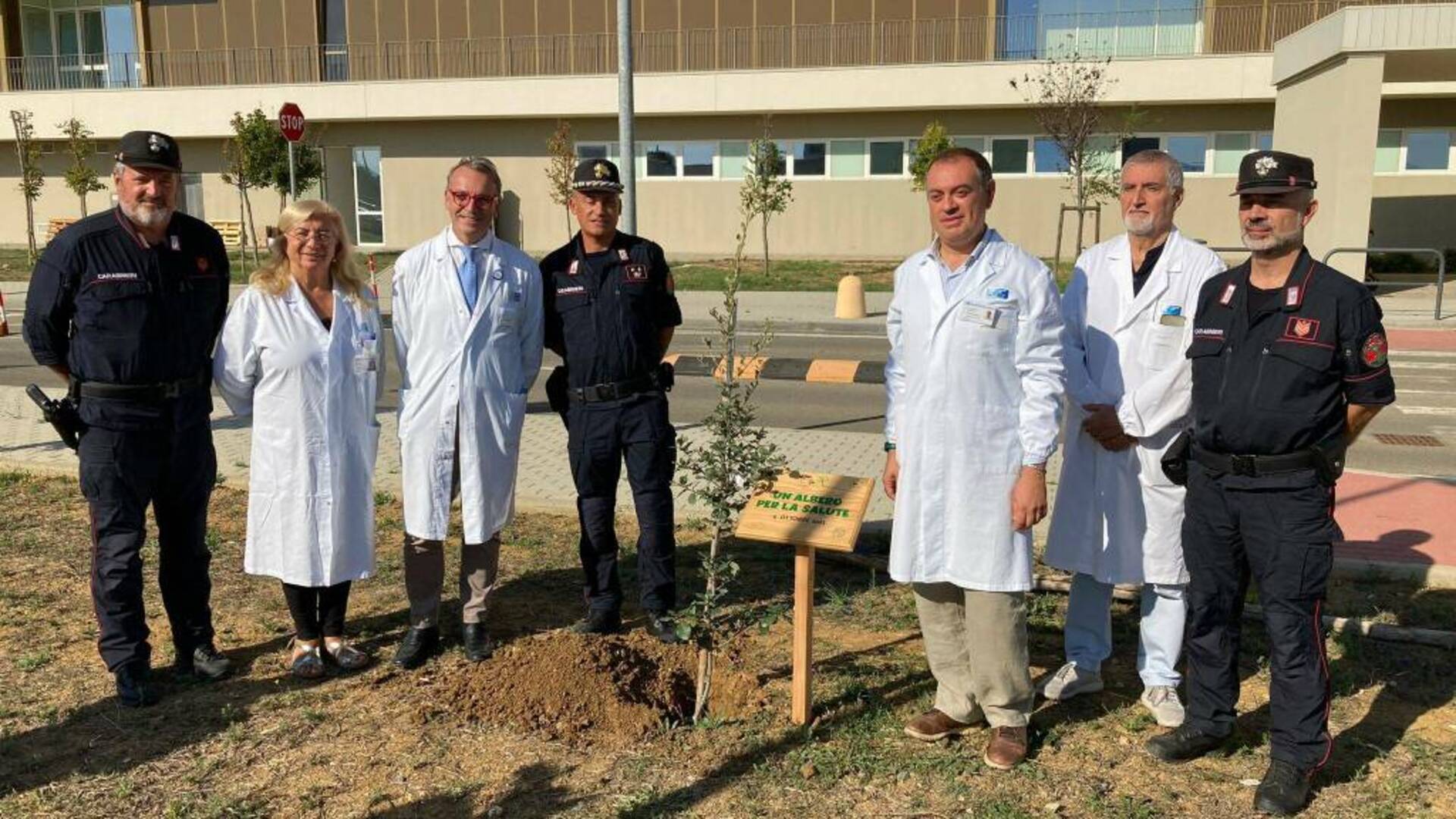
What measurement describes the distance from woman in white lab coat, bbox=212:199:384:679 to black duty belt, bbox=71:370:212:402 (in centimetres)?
21

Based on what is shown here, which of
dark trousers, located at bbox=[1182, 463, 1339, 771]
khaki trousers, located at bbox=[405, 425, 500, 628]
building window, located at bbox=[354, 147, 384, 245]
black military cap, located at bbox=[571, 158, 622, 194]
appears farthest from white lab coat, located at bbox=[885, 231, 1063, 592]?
building window, located at bbox=[354, 147, 384, 245]

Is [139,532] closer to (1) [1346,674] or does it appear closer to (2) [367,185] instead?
(1) [1346,674]

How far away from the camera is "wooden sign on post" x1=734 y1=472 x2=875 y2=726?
400 cm

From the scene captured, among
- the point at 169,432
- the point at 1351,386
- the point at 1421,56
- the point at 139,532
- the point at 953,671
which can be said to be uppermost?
the point at 1421,56

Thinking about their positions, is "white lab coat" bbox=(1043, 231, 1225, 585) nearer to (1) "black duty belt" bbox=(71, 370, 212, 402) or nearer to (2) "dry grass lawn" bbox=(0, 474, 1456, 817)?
(2) "dry grass lawn" bbox=(0, 474, 1456, 817)

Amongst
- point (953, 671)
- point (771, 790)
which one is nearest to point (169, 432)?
point (771, 790)

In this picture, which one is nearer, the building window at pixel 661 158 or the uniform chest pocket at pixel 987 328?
the uniform chest pocket at pixel 987 328

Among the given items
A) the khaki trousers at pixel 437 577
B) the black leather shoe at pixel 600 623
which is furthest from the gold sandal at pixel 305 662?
the black leather shoe at pixel 600 623

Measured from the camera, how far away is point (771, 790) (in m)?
3.78

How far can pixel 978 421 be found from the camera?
149 inches

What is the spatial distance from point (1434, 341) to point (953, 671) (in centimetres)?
1476

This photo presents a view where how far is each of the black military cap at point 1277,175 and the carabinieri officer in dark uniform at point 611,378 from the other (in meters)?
2.44

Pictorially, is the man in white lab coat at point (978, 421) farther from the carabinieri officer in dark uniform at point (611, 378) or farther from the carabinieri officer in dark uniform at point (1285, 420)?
the carabinieri officer in dark uniform at point (611, 378)

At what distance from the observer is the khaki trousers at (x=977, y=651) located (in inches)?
153
